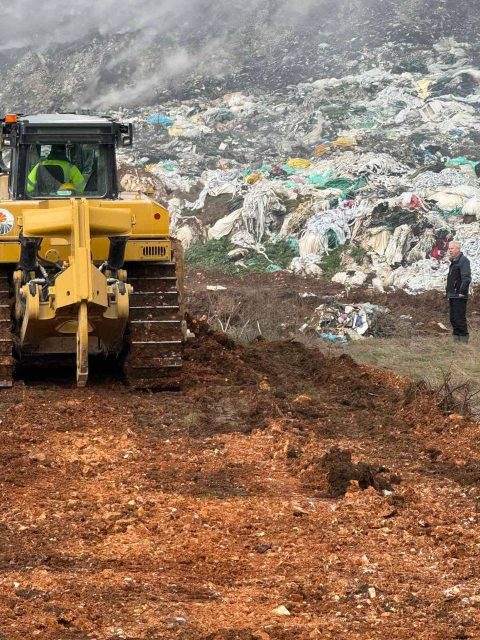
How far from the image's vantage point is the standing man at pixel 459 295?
44.1 ft

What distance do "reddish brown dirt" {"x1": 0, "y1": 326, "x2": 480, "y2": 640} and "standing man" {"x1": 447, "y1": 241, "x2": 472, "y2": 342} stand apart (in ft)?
14.1

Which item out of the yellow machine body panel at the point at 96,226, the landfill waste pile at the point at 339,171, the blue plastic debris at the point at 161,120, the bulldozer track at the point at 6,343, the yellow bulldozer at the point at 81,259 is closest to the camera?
the yellow bulldozer at the point at 81,259

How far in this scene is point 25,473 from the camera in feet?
21.4

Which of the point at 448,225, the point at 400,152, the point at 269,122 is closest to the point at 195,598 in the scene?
the point at 448,225

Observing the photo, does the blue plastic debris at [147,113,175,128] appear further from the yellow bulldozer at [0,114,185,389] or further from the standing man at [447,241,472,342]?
the yellow bulldozer at [0,114,185,389]

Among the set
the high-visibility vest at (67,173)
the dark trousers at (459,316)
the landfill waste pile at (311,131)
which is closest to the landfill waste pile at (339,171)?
the landfill waste pile at (311,131)

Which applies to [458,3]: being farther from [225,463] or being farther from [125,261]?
[225,463]

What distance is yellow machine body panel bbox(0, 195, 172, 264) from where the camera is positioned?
861 cm

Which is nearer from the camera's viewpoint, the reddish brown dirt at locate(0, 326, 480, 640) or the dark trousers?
the reddish brown dirt at locate(0, 326, 480, 640)

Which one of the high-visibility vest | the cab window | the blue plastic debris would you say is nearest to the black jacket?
the cab window

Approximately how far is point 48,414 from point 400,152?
15673mm

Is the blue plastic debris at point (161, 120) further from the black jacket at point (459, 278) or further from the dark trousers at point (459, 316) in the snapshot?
the dark trousers at point (459, 316)

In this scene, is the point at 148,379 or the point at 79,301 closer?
the point at 79,301

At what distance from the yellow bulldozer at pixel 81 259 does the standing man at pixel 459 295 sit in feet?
14.0
